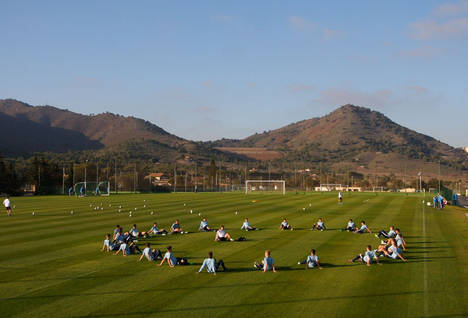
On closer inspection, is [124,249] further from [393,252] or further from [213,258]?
[393,252]

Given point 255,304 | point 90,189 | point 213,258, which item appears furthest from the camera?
point 90,189

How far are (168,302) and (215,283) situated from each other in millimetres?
3369

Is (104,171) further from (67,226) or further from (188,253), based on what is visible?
(188,253)

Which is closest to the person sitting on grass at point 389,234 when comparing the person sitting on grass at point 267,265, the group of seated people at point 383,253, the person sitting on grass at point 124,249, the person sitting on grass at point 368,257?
the group of seated people at point 383,253

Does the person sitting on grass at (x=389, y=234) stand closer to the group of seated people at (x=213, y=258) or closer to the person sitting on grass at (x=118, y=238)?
the group of seated people at (x=213, y=258)

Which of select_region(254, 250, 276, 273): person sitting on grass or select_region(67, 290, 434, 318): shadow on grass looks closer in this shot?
select_region(67, 290, 434, 318): shadow on grass

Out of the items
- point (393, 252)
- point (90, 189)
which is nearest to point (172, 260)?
point (393, 252)

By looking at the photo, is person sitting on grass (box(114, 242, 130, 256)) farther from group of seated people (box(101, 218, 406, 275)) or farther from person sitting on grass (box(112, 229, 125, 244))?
person sitting on grass (box(112, 229, 125, 244))

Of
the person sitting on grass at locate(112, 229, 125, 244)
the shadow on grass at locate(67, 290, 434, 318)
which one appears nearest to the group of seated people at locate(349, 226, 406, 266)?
the shadow on grass at locate(67, 290, 434, 318)

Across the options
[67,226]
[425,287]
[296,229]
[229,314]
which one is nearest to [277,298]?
[229,314]

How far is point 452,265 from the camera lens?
2375 cm

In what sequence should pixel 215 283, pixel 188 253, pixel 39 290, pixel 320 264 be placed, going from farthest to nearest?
pixel 188 253 → pixel 320 264 → pixel 215 283 → pixel 39 290

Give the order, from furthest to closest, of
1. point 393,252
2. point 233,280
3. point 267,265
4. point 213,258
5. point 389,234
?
1. point 389,234
2. point 393,252
3. point 267,265
4. point 213,258
5. point 233,280

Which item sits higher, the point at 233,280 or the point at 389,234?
the point at 389,234
